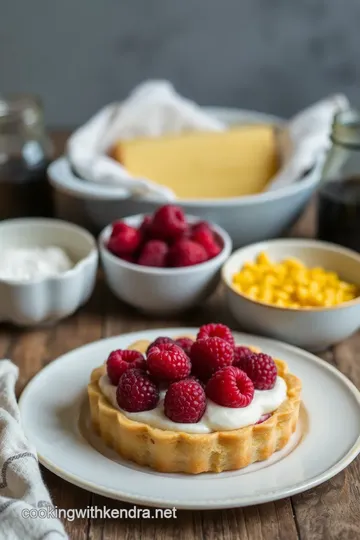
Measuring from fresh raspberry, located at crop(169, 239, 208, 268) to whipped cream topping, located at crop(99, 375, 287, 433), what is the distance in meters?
0.38

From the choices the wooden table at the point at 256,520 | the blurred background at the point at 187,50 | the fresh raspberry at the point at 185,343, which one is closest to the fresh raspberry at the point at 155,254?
the fresh raspberry at the point at 185,343

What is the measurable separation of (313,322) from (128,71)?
1.47 m

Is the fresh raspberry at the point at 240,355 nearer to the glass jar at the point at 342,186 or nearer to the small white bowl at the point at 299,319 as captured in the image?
the small white bowl at the point at 299,319

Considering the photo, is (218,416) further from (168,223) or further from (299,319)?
(168,223)

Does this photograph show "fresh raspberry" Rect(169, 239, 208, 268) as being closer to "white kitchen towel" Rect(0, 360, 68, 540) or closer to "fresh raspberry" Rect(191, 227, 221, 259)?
"fresh raspberry" Rect(191, 227, 221, 259)

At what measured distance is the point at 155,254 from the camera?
143cm

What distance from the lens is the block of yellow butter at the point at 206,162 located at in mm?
1709

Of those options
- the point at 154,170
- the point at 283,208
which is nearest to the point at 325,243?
the point at 283,208

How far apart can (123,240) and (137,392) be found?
44 cm

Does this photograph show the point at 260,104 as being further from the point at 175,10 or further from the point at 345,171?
the point at 345,171

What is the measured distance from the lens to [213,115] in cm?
195

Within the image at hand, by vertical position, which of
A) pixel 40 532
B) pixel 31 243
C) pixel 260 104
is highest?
pixel 40 532

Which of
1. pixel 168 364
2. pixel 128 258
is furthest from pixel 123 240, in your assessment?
pixel 168 364

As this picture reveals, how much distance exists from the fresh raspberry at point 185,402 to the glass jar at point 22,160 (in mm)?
743
